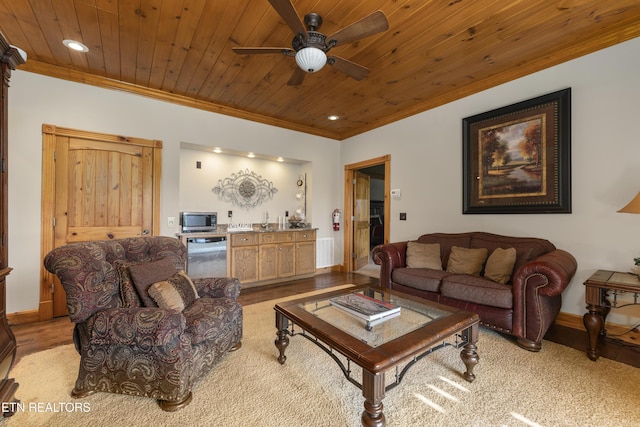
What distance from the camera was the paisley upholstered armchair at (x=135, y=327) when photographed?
1.45 metres

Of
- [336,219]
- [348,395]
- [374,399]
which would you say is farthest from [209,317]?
[336,219]

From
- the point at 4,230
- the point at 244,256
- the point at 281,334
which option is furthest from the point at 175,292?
the point at 244,256

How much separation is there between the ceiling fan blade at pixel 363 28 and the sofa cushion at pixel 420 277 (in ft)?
7.30

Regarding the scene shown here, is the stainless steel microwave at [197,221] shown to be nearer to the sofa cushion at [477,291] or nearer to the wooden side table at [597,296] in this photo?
the sofa cushion at [477,291]

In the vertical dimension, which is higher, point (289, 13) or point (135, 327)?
point (289, 13)

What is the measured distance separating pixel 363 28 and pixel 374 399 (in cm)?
222

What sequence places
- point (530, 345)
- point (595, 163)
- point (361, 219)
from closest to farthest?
point (530, 345) → point (595, 163) → point (361, 219)

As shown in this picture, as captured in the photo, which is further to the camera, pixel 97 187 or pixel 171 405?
pixel 97 187

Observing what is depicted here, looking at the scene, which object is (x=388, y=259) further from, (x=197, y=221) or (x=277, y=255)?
(x=197, y=221)

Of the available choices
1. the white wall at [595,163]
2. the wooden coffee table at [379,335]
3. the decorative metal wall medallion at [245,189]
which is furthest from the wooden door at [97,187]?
the white wall at [595,163]

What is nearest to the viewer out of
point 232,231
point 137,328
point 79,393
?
point 137,328

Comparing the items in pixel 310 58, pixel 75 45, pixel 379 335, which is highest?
pixel 75 45

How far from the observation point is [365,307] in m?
1.81

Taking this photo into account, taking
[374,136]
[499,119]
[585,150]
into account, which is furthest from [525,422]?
[374,136]
